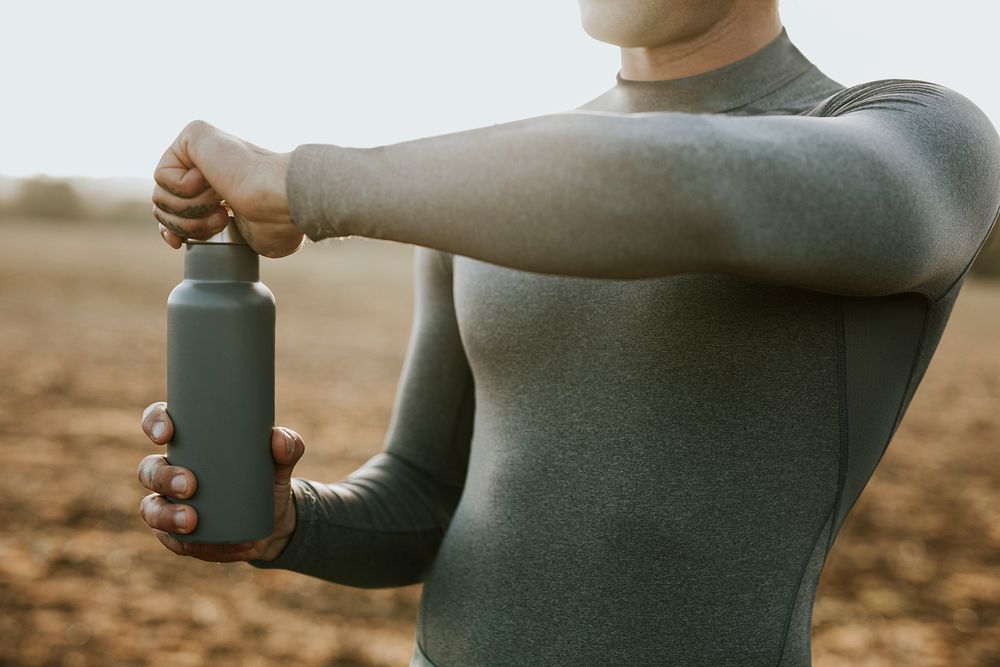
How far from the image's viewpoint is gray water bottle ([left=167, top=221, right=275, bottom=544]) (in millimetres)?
1188

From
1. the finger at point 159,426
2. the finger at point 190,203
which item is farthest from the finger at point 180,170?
the finger at point 159,426

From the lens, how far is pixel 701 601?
125cm

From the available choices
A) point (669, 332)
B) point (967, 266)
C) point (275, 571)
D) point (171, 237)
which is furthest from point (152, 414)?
point (275, 571)

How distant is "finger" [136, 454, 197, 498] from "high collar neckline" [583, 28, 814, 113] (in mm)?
920

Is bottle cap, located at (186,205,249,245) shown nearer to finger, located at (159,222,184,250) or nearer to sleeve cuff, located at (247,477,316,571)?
finger, located at (159,222,184,250)

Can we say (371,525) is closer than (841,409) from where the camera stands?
No

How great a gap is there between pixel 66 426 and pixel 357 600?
348 centimetres

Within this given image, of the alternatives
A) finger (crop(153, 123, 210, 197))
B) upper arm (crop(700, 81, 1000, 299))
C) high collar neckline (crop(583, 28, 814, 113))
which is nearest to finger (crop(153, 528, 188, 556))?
finger (crop(153, 123, 210, 197))

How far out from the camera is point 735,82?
54.4 inches

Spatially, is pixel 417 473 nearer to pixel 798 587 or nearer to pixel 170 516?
pixel 170 516

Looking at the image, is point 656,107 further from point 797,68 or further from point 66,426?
point 66,426

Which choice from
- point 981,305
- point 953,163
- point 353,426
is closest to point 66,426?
point 353,426

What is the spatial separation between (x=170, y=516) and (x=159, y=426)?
0.12 metres

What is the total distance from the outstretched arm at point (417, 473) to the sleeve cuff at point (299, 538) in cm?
4
